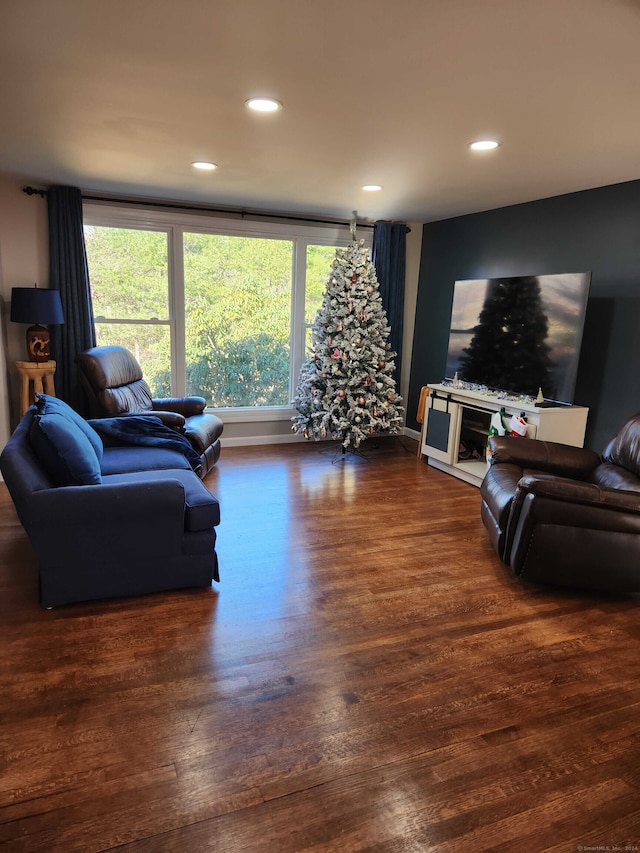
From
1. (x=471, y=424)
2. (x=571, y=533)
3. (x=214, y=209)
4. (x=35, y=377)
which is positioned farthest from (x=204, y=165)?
(x=571, y=533)

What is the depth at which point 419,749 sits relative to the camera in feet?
5.88

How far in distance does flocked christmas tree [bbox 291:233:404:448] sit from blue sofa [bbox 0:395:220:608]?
2.55m

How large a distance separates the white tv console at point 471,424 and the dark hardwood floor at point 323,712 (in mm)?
1355

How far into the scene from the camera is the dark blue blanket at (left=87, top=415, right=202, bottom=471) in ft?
12.2

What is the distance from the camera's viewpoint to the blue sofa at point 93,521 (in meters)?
2.38

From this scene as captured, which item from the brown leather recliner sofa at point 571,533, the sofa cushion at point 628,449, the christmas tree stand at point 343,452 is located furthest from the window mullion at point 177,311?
the sofa cushion at point 628,449

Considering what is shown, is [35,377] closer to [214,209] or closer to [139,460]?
[139,460]

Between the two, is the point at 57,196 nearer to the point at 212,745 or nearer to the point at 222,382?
the point at 222,382

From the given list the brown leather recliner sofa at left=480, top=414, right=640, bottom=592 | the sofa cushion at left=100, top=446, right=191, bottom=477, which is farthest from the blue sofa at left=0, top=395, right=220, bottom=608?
the brown leather recliner sofa at left=480, top=414, right=640, bottom=592

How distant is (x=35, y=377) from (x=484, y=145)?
12.1 feet

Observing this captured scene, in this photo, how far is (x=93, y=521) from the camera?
2.44 metres

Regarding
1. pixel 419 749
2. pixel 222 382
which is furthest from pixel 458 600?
pixel 222 382

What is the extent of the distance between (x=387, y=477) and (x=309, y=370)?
4.51ft

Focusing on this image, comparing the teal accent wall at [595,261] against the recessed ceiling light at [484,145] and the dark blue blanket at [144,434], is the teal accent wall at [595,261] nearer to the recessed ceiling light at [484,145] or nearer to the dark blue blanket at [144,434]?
the recessed ceiling light at [484,145]
